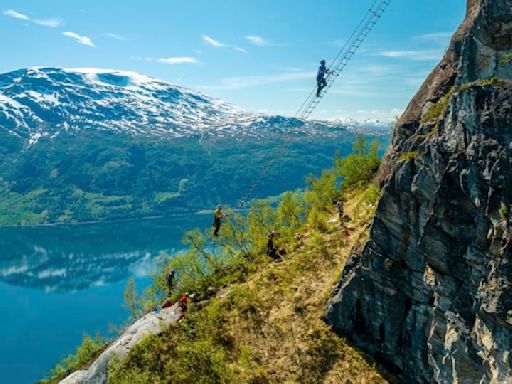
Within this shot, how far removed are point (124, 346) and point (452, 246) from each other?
1163 inches

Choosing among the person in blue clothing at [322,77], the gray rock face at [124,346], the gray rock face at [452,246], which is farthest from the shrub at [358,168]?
the gray rock face at [124,346]

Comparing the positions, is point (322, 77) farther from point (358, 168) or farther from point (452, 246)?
point (358, 168)

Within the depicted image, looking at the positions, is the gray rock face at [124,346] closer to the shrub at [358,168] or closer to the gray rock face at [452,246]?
the gray rock face at [452,246]

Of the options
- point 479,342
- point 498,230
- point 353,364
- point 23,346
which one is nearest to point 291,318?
point 353,364

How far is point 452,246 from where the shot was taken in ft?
87.9

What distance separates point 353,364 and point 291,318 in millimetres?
6631

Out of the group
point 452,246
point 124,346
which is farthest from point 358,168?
point 452,246

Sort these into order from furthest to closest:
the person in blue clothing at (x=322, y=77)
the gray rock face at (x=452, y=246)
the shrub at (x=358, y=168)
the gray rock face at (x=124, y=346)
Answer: the shrub at (x=358, y=168) < the person in blue clothing at (x=322, y=77) < the gray rock face at (x=124, y=346) < the gray rock face at (x=452, y=246)

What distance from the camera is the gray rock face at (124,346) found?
132 ft

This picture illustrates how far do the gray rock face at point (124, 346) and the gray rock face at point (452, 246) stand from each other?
52.5 feet

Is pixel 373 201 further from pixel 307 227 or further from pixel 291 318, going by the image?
pixel 291 318

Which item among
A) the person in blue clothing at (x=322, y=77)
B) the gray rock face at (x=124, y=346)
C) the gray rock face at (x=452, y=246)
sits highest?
the person in blue clothing at (x=322, y=77)

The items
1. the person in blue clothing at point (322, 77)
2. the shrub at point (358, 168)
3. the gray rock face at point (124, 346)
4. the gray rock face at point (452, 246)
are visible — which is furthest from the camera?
the shrub at point (358, 168)

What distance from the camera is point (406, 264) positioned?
105 feet
